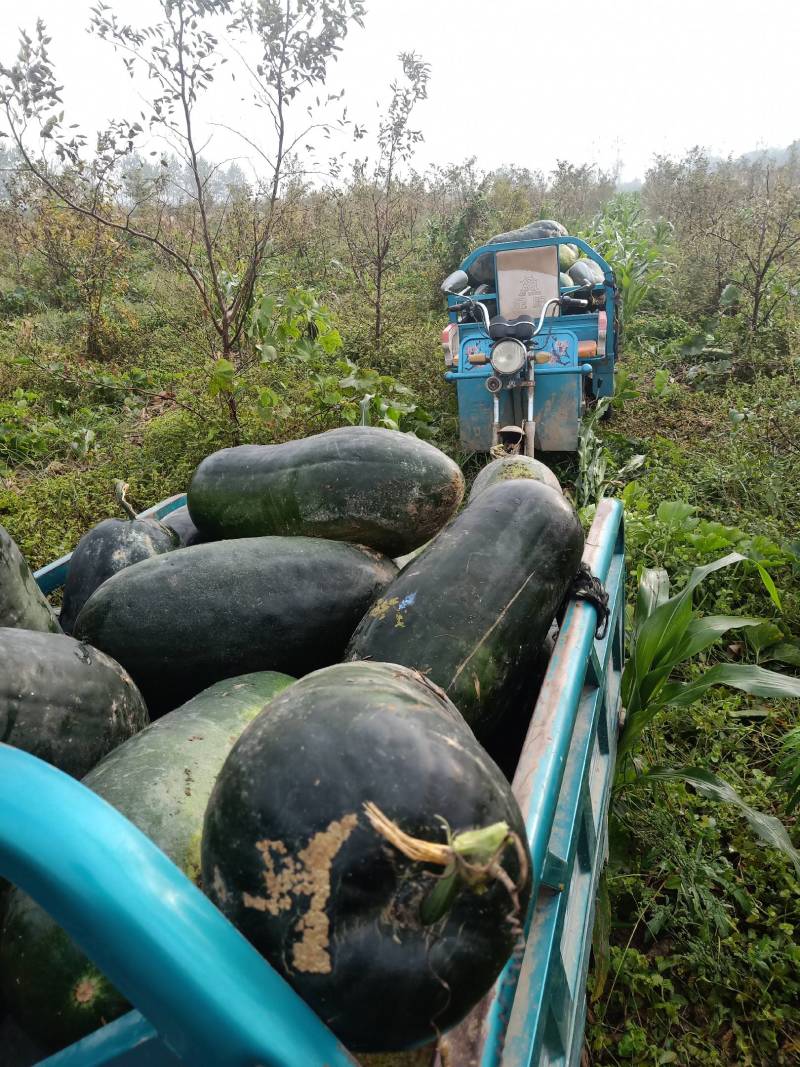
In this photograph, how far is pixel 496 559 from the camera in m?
1.84

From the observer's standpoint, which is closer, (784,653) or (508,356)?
(784,653)

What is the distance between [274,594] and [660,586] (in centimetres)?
191

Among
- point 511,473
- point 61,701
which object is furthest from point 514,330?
point 61,701

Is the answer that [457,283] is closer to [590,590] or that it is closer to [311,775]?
[590,590]

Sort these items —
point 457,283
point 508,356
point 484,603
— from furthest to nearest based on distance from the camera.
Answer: point 457,283, point 508,356, point 484,603

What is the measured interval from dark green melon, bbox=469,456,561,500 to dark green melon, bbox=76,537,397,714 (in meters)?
0.59

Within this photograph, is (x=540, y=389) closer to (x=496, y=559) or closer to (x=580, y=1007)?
(x=496, y=559)

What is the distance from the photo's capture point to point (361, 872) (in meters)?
0.90

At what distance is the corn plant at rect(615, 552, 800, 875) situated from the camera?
2.54 meters

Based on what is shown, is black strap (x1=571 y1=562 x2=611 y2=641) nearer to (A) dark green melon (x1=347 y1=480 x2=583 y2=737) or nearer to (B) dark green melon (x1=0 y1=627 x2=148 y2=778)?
(A) dark green melon (x1=347 y1=480 x2=583 y2=737)

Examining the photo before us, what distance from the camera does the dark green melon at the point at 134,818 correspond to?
1097 millimetres

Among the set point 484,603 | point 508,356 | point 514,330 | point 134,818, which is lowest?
point 134,818

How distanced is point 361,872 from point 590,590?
132 centimetres

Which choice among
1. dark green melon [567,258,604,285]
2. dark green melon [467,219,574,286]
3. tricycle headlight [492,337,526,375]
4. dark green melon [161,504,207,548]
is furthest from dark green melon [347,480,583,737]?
dark green melon [467,219,574,286]
